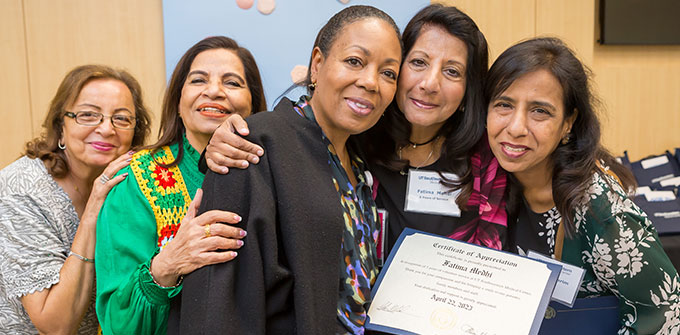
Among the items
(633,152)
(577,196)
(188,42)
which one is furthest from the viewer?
(633,152)

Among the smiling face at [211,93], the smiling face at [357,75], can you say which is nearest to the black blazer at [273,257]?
the smiling face at [357,75]

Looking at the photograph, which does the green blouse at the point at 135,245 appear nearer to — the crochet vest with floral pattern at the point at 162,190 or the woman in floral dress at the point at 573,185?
the crochet vest with floral pattern at the point at 162,190

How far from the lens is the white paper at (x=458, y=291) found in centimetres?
151

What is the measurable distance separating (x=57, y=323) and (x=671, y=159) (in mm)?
5143

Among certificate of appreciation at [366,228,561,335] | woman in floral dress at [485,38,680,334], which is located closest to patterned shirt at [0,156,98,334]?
certificate of appreciation at [366,228,561,335]

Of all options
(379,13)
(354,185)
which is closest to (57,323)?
(354,185)

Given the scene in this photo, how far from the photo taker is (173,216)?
176 cm

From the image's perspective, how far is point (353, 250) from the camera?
153 cm

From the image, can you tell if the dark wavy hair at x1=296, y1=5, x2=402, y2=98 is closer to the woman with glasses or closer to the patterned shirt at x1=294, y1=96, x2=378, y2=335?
the patterned shirt at x1=294, y1=96, x2=378, y2=335

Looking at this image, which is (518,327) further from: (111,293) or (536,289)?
(111,293)

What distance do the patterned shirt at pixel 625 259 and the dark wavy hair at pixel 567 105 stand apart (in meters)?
0.05
